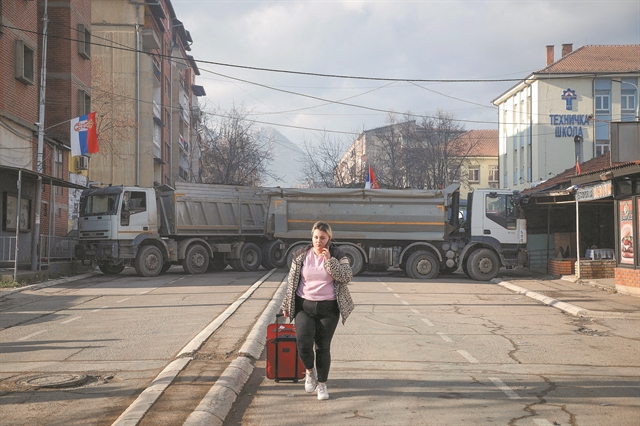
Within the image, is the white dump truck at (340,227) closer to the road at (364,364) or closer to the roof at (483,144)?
the road at (364,364)

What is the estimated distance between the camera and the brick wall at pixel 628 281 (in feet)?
60.4

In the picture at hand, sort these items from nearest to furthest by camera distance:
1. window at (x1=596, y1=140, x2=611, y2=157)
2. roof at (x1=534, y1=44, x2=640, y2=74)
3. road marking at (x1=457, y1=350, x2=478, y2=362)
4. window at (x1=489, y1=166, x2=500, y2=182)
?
road marking at (x1=457, y1=350, x2=478, y2=362) → window at (x1=596, y1=140, x2=611, y2=157) → roof at (x1=534, y1=44, x2=640, y2=74) → window at (x1=489, y1=166, x2=500, y2=182)

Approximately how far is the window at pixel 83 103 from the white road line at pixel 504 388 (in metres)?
28.3

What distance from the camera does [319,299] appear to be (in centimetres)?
696

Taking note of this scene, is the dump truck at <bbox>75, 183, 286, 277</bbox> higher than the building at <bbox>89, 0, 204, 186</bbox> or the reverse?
the reverse

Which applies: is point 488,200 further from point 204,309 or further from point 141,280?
point 204,309

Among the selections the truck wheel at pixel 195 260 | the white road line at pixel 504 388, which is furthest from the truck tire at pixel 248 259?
the white road line at pixel 504 388

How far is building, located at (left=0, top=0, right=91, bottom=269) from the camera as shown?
24562 mm

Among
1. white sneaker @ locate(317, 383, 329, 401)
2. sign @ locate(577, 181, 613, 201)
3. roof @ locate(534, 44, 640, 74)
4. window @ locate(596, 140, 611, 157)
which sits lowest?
white sneaker @ locate(317, 383, 329, 401)

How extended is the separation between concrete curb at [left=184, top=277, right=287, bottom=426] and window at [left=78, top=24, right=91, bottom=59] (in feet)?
82.9

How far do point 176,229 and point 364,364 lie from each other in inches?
751

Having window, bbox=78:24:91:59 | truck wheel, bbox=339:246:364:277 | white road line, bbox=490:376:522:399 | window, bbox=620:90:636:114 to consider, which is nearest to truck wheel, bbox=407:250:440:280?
truck wheel, bbox=339:246:364:277

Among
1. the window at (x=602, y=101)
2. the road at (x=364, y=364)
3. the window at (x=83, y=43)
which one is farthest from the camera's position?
the window at (x=602, y=101)

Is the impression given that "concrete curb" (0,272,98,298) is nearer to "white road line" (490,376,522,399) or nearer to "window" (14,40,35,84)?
"window" (14,40,35,84)
